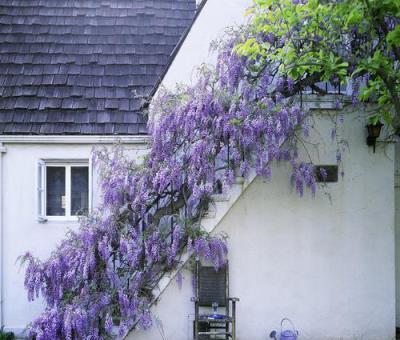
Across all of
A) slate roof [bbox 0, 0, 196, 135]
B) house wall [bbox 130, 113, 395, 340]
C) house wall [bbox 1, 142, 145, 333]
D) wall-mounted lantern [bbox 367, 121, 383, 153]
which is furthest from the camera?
slate roof [bbox 0, 0, 196, 135]

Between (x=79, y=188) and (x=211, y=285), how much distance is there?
2.71 metres

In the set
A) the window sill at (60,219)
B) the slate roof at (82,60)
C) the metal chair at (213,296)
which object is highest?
the slate roof at (82,60)

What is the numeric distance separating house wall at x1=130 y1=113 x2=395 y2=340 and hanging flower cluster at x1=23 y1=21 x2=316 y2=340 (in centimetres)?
48

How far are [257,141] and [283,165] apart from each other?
0.81m

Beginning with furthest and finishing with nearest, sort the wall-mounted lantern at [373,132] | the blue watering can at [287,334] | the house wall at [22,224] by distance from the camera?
the house wall at [22,224] < the wall-mounted lantern at [373,132] < the blue watering can at [287,334]

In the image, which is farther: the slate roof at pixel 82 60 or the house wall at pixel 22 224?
the slate roof at pixel 82 60

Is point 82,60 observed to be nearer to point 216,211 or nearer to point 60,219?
point 60,219

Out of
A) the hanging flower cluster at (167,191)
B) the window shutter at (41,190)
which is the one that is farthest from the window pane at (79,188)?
the hanging flower cluster at (167,191)

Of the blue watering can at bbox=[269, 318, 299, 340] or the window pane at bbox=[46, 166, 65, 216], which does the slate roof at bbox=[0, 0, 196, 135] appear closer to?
the window pane at bbox=[46, 166, 65, 216]

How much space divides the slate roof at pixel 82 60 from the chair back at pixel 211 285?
2.53 meters

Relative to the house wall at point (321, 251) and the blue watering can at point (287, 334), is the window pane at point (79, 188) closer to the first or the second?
the house wall at point (321, 251)

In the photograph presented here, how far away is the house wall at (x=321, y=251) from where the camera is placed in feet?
21.3

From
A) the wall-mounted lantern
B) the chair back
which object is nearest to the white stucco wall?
the wall-mounted lantern

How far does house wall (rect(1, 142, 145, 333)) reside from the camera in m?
6.98
